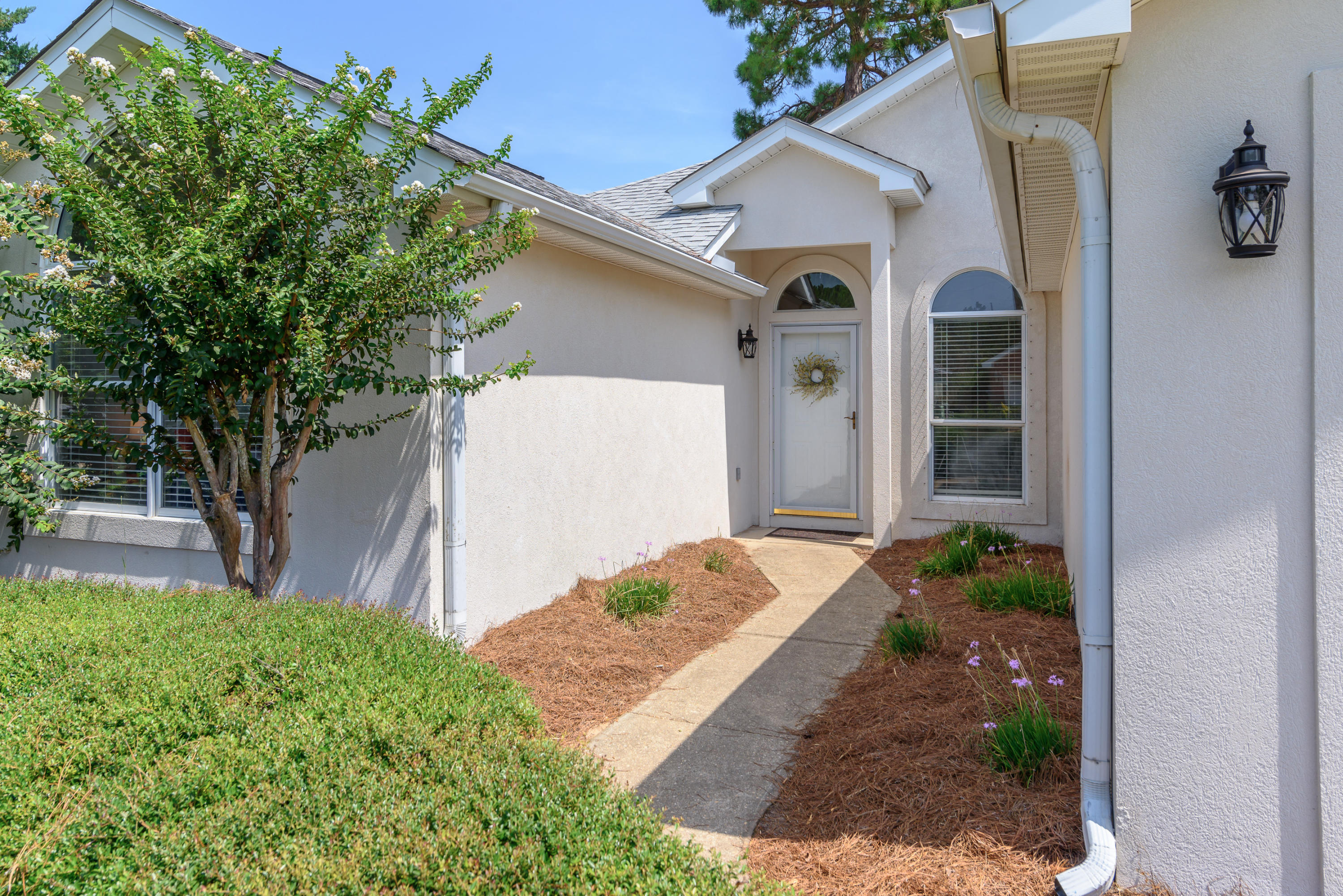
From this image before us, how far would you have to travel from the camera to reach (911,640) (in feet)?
17.3

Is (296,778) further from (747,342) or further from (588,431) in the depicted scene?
(747,342)

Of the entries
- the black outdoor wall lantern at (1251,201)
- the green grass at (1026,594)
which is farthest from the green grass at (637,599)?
the black outdoor wall lantern at (1251,201)

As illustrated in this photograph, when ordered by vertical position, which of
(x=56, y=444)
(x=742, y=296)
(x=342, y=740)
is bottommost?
(x=342, y=740)

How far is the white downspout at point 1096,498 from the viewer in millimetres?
3004

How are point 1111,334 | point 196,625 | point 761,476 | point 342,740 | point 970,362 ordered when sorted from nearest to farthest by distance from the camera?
point 342,740
point 1111,334
point 196,625
point 970,362
point 761,476

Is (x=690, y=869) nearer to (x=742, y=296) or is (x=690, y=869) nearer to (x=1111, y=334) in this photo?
(x=1111, y=334)

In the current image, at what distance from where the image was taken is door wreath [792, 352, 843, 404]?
10.5 metres

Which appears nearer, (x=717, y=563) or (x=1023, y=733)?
(x=1023, y=733)

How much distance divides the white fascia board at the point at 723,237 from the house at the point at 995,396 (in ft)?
Result: 0.16

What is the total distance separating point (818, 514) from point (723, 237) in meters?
3.60

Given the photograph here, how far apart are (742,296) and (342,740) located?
7.65m

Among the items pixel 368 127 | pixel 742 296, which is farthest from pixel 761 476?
pixel 368 127

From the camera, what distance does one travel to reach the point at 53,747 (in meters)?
2.73

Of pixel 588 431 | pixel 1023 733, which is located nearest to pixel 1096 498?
pixel 1023 733
